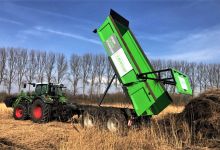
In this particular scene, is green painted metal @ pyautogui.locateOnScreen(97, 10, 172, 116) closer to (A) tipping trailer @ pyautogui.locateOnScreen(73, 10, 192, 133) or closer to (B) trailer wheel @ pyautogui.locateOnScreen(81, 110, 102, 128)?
(A) tipping trailer @ pyautogui.locateOnScreen(73, 10, 192, 133)

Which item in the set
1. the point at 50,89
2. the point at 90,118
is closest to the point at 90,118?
the point at 90,118

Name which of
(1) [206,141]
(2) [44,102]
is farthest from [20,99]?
(1) [206,141]

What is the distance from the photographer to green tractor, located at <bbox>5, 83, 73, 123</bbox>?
14.4 metres

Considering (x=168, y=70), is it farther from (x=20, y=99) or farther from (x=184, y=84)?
(x=20, y=99)

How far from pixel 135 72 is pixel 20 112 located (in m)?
7.94

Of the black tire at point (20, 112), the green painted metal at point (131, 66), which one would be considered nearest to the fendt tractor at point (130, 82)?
the green painted metal at point (131, 66)

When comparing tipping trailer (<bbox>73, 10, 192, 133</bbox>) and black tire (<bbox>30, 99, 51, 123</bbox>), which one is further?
black tire (<bbox>30, 99, 51, 123</bbox>)

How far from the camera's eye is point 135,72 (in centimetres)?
1046

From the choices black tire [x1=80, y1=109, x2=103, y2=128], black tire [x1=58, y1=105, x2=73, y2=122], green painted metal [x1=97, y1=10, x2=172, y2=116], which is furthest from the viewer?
black tire [x1=58, y1=105, x2=73, y2=122]

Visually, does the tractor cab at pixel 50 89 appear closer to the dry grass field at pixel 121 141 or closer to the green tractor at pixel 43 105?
the green tractor at pixel 43 105

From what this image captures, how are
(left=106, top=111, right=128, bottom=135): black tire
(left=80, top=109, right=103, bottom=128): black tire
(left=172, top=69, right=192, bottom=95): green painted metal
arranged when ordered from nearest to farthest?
1. (left=172, top=69, right=192, bottom=95): green painted metal
2. (left=106, top=111, right=128, bottom=135): black tire
3. (left=80, top=109, right=103, bottom=128): black tire

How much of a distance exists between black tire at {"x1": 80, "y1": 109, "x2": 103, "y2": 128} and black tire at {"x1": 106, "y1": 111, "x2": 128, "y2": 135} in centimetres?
58

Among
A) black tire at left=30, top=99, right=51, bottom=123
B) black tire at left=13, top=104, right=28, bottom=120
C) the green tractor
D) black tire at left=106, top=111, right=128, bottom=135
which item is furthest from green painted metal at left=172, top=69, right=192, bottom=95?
black tire at left=13, top=104, right=28, bottom=120

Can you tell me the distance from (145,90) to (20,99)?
8.54 metres
